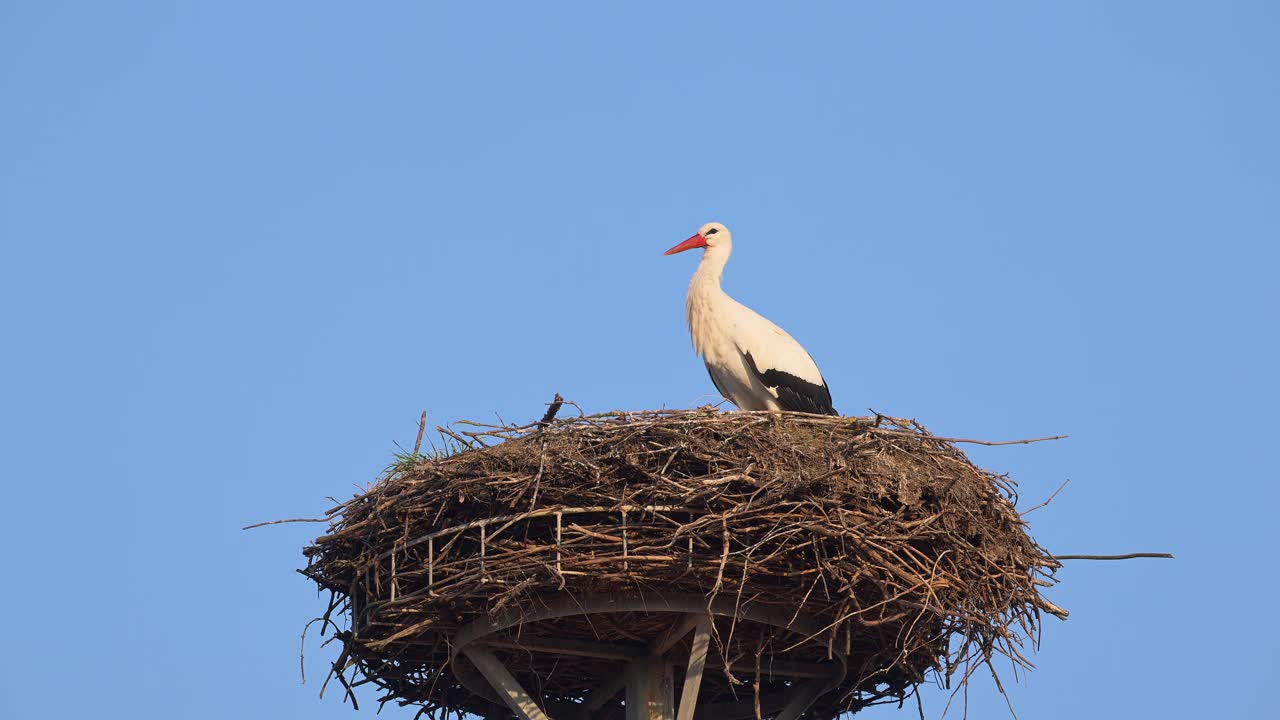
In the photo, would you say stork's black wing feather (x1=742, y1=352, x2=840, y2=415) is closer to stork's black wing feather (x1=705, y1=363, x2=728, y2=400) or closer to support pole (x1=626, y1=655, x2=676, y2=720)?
stork's black wing feather (x1=705, y1=363, x2=728, y2=400)

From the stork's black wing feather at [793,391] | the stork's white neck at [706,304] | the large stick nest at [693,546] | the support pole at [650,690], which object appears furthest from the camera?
the stork's white neck at [706,304]

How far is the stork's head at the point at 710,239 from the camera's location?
13.8 meters

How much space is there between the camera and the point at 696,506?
934cm

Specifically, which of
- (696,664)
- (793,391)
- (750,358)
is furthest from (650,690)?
(750,358)

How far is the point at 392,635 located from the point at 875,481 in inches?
112

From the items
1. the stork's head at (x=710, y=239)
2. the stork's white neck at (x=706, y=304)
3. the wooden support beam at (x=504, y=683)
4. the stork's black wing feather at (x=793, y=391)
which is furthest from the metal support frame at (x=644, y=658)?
the stork's head at (x=710, y=239)

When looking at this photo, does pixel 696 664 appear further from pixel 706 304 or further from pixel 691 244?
pixel 691 244

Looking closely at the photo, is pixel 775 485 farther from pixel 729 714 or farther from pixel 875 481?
pixel 729 714

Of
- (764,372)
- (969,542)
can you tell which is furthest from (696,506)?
(764,372)

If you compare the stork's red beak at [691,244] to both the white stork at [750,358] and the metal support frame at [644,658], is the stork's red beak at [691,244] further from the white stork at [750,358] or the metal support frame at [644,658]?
the metal support frame at [644,658]

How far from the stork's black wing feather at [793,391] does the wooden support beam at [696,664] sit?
2862 millimetres

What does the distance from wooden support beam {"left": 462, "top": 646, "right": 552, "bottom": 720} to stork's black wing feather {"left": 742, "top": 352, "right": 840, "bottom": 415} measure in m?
3.35

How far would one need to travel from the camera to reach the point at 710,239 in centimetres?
1384

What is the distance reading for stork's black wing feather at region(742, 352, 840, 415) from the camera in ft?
41.1
